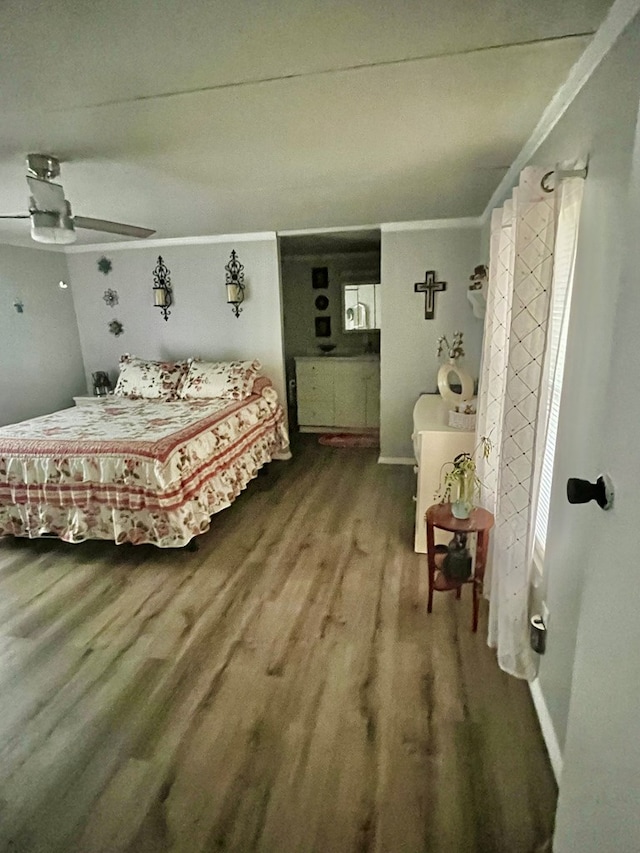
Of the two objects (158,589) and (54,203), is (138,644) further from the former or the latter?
(54,203)

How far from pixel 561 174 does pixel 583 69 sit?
0.26m

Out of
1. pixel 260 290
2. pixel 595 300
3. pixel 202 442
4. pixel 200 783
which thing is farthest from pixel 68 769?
pixel 260 290

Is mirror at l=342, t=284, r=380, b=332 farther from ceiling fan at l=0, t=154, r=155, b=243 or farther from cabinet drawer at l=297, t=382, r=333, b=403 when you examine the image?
ceiling fan at l=0, t=154, r=155, b=243

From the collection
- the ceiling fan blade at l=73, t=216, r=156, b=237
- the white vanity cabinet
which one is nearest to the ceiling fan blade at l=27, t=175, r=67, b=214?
the ceiling fan blade at l=73, t=216, r=156, b=237

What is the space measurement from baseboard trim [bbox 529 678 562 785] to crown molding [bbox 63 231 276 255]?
3716 millimetres

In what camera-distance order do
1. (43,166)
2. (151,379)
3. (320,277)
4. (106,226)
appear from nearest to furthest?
(43,166), (106,226), (151,379), (320,277)

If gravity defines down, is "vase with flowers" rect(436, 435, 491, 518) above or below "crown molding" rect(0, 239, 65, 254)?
below

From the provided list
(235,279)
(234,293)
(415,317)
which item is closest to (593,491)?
(415,317)

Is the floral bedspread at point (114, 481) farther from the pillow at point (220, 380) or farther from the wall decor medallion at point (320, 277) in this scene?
the wall decor medallion at point (320, 277)

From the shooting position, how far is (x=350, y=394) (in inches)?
193

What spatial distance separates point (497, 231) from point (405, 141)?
551 millimetres

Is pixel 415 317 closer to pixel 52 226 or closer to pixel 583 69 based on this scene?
pixel 583 69

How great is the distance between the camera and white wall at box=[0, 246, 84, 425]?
385 cm

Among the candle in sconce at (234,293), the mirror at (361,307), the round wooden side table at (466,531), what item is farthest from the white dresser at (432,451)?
the mirror at (361,307)
